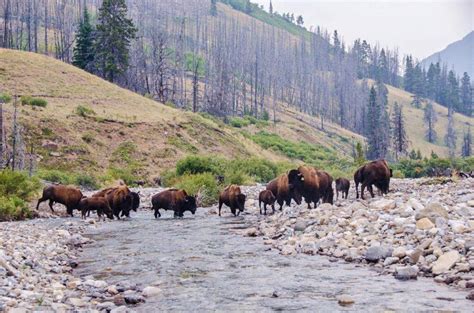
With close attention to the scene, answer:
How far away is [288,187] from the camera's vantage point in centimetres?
2108

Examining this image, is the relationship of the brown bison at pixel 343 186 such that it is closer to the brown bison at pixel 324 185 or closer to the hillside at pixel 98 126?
the brown bison at pixel 324 185

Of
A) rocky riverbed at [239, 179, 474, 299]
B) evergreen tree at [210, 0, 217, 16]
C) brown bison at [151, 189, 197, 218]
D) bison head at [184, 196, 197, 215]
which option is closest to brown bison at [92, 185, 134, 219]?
brown bison at [151, 189, 197, 218]

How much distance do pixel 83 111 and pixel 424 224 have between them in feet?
136

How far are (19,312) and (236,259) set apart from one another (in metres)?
5.90

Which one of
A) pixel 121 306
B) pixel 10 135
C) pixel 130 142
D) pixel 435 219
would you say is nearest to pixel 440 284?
pixel 435 219

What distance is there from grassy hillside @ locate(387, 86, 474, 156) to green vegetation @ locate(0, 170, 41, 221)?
107703mm

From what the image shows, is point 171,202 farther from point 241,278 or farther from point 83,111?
point 83,111

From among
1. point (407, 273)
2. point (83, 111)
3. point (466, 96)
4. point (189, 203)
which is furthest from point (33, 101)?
point (466, 96)

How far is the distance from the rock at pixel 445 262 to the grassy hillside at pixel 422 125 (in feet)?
378

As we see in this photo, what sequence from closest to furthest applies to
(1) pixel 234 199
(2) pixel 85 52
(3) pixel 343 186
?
(1) pixel 234 199
(3) pixel 343 186
(2) pixel 85 52

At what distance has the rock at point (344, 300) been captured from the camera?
27.8 feet

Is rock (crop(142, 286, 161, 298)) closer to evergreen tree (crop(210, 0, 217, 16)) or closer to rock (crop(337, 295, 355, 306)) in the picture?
rock (crop(337, 295, 355, 306))

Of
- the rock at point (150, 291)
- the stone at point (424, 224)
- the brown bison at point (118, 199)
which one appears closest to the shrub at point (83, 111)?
the brown bison at point (118, 199)

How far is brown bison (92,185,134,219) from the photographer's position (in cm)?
2231
